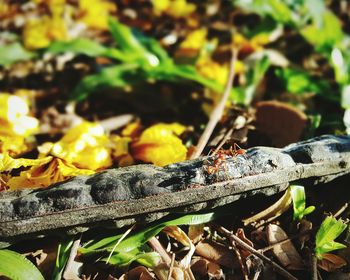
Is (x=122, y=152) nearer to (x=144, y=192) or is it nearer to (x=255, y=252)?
(x=144, y=192)

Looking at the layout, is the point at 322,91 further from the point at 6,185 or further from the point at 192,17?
the point at 6,185

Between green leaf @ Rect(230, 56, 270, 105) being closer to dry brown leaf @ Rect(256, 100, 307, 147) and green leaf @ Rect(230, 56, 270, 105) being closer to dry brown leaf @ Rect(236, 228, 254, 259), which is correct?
dry brown leaf @ Rect(256, 100, 307, 147)

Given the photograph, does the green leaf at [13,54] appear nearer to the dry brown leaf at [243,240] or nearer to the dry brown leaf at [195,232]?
the dry brown leaf at [195,232]

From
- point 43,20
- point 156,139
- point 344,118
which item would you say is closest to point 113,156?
point 156,139

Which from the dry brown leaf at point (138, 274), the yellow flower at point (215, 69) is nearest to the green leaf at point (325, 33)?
the yellow flower at point (215, 69)

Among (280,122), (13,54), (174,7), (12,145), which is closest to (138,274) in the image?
(12,145)

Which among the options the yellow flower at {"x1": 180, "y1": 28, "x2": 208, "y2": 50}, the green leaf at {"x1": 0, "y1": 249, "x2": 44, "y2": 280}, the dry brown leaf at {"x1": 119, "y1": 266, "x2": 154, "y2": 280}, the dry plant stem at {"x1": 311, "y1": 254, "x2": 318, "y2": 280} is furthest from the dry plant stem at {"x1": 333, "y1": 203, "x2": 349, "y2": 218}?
the yellow flower at {"x1": 180, "y1": 28, "x2": 208, "y2": 50}
